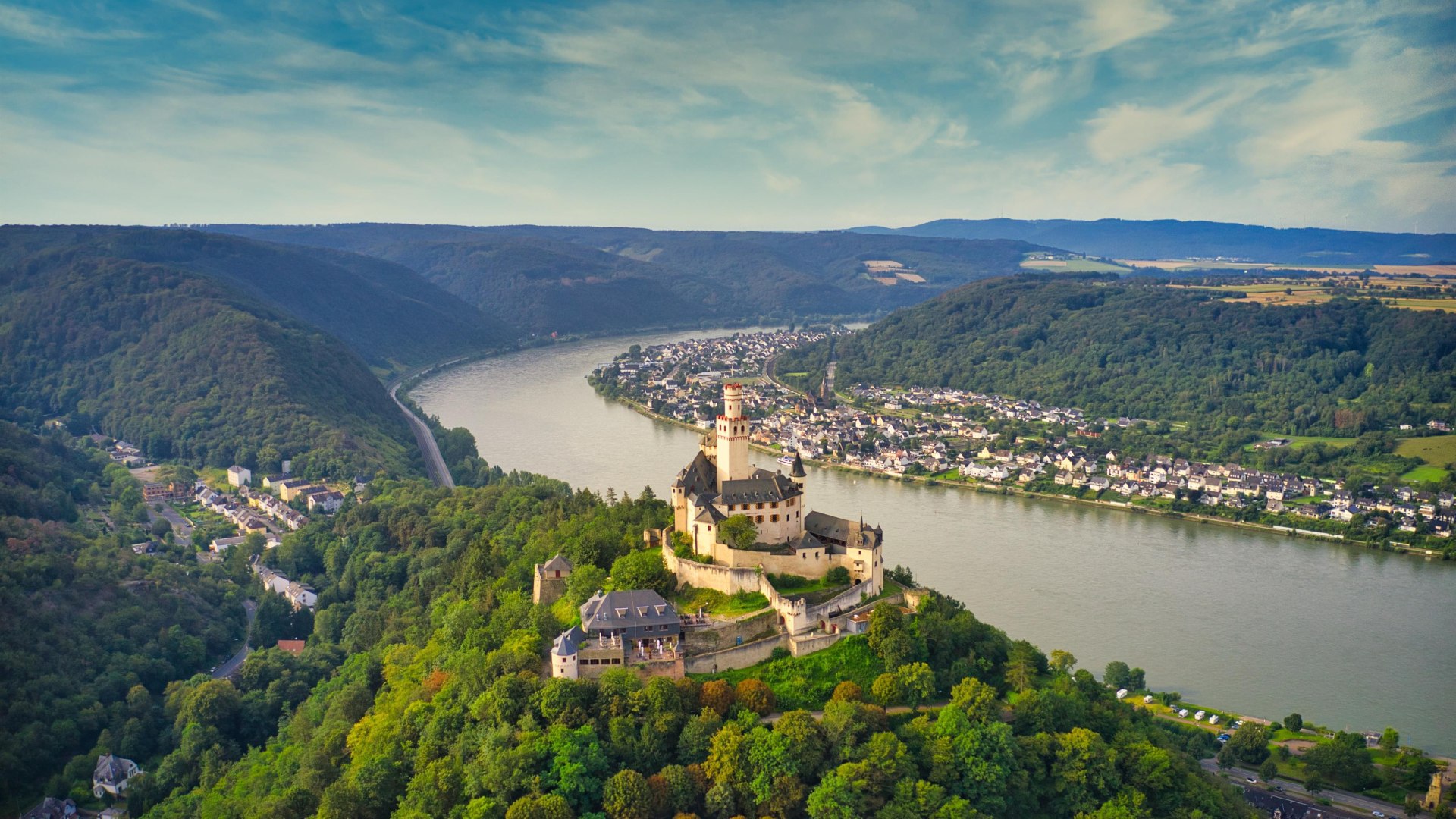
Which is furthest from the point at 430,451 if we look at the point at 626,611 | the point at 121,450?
the point at 626,611

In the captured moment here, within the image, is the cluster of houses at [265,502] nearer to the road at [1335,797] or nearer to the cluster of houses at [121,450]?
the cluster of houses at [121,450]

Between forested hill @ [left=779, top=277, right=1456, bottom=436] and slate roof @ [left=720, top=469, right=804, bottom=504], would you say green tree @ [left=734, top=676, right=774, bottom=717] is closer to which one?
slate roof @ [left=720, top=469, right=804, bottom=504]

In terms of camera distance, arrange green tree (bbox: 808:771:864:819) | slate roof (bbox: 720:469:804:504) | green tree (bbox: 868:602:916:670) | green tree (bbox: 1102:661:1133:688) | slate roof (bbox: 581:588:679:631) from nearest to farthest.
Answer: green tree (bbox: 808:771:864:819) < slate roof (bbox: 581:588:679:631) < green tree (bbox: 868:602:916:670) < slate roof (bbox: 720:469:804:504) < green tree (bbox: 1102:661:1133:688)

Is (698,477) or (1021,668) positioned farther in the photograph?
(698,477)

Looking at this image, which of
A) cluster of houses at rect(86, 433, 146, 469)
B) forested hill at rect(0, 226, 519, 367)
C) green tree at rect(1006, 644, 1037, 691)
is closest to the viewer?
green tree at rect(1006, 644, 1037, 691)

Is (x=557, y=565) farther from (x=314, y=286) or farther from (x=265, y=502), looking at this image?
(x=314, y=286)

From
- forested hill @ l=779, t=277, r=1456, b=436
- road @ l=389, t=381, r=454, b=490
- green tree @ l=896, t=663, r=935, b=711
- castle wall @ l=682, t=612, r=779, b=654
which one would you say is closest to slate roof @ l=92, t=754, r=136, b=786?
castle wall @ l=682, t=612, r=779, b=654
